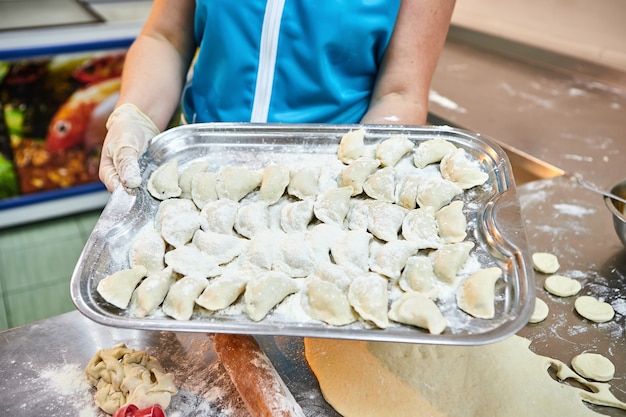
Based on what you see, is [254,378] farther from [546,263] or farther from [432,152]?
[546,263]

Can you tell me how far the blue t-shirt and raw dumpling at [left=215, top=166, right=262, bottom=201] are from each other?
12.4 inches

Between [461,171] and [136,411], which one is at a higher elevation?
[461,171]

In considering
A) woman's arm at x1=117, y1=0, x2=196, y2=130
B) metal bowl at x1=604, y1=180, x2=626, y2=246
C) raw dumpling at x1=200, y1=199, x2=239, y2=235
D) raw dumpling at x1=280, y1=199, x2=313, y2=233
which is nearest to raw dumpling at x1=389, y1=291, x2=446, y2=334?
raw dumpling at x1=280, y1=199, x2=313, y2=233

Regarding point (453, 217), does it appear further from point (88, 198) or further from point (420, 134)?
point (88, 198)

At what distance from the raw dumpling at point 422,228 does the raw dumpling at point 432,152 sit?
184 millimetres

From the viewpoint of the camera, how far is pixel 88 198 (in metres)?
3.18

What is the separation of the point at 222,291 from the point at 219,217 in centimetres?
23

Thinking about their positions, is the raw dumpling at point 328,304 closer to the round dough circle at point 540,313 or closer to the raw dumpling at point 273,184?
the raw dumpling at point 273,184

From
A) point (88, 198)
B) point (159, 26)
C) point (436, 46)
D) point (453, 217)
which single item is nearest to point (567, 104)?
point (436, 46)

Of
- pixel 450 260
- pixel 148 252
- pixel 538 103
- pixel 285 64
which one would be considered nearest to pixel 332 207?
pixel 450 260

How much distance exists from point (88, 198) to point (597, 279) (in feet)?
9.10

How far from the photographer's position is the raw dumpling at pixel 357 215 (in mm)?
1162

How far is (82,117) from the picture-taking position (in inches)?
116

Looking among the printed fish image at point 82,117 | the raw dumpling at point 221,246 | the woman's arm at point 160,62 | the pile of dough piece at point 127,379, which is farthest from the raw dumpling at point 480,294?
the printed fish image at point 82,117
